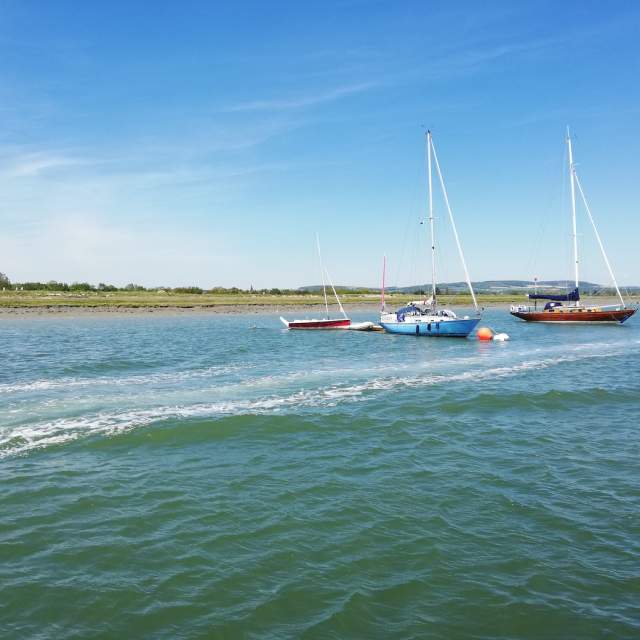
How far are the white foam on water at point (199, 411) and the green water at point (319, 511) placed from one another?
14 centimetres

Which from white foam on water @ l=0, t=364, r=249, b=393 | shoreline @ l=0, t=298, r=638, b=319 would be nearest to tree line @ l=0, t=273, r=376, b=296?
shoreline @ l=0, t=298, r=638, b=319

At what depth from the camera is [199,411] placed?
22250mm

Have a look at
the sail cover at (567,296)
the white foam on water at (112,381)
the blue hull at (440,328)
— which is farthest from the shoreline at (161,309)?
the white foam on water at (112,381)

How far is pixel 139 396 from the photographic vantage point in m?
25.6

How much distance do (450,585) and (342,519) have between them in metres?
3.10

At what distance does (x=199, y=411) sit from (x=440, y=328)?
42040mm

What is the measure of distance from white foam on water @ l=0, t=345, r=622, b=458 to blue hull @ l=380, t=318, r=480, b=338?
1008 inches

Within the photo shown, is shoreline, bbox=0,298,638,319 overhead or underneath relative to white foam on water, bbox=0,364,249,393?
overhead

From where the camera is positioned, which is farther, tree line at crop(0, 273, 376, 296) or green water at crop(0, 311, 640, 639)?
tree line at crop(0, 273, 376, 296)

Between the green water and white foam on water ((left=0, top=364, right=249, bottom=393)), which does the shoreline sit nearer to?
white foam on water ((left=0, top=364, right=249, bottom=393))

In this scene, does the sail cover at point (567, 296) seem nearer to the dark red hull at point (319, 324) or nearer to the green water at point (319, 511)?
the dark red hull at point (319, 324)

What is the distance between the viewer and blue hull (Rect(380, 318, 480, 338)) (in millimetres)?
58906

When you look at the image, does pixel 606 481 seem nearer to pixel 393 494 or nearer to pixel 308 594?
pixel 393 494

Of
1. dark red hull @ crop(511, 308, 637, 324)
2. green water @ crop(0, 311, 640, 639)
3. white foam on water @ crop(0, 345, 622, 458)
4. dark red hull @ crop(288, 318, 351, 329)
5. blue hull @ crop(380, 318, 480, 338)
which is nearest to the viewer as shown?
green water @ crop(0, 311, 640, 639)
